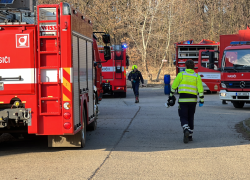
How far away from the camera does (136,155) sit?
7.94 meters

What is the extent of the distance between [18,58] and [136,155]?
2771 mm

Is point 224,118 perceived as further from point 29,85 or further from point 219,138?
point 29,85

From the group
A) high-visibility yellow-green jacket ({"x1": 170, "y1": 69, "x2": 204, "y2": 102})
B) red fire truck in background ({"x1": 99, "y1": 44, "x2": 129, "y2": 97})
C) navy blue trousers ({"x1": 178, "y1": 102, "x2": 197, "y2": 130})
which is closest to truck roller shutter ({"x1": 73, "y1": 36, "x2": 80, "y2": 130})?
high-visibility yellow-green jacket ({"x1": 170, "y1": 69, "x2": 204, "y2": 102})

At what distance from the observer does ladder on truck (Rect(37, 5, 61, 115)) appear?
730 centimetres

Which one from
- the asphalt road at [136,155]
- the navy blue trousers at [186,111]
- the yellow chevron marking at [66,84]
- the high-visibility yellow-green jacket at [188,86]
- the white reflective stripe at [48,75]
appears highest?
the white reflective stripe at [48,75]

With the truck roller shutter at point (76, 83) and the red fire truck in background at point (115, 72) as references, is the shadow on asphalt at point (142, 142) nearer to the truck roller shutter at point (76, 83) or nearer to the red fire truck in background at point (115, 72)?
the truck roller shutter at point (76, 83)

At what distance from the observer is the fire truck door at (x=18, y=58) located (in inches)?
289

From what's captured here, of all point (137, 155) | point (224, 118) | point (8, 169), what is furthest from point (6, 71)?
point (224, 118)

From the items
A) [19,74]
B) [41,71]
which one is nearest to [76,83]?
[41,71]

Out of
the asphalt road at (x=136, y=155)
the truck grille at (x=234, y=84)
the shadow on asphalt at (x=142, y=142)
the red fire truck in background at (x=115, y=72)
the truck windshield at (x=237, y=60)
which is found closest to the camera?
the asphalt road at (x=136, y=155)

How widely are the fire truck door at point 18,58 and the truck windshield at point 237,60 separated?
438 inches

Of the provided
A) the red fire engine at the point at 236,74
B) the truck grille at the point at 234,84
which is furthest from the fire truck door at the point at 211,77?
the truck grille at the point at 234,84

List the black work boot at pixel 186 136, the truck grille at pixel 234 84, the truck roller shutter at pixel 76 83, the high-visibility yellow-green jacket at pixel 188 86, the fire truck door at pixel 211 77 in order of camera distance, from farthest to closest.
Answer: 1. the fire truck door at pixel 211 77
2. the truck grille at pixel 234 84
3. the high-visibility yellow-green jacket at pixel 188 86
4. the black work boot at pixel 186 136
5. the truck roller shutter at pixel 76 83

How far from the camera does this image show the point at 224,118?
46.1 feet
